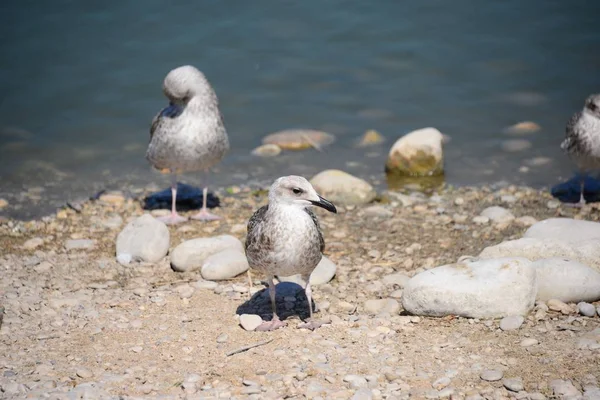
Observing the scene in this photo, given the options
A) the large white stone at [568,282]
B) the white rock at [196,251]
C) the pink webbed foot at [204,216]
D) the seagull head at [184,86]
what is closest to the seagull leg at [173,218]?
the pink webbed foot at [204,216]

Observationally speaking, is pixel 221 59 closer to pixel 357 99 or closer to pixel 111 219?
pixel 357 99

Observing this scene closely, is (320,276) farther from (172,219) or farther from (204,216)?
(172,219)

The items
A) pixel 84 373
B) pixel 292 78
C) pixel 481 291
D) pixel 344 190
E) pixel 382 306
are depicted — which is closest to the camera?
pixel 84 373

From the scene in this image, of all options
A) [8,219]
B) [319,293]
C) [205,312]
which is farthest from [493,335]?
[8,219]

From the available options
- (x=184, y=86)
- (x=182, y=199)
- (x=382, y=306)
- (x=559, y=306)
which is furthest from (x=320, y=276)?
(x=182, y=199)

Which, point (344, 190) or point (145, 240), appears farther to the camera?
point (344, 190)

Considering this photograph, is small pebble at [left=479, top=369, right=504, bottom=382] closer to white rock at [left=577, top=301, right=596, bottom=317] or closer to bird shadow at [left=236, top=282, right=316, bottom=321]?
white rock at [left=577, top=301, right=596, bottom=317]

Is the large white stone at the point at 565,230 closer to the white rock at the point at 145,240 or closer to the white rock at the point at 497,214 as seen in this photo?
the white rock at the point at 497,214

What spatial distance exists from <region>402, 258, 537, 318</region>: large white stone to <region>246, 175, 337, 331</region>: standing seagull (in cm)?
101

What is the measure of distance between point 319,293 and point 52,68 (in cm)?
1016

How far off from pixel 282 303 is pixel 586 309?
8.86 feet

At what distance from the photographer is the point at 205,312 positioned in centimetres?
758

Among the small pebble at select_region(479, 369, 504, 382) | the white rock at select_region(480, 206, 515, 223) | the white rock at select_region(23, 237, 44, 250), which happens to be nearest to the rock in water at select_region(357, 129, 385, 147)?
the white rock at select_region(480, 206, 515, 223)

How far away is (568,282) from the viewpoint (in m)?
7.26
